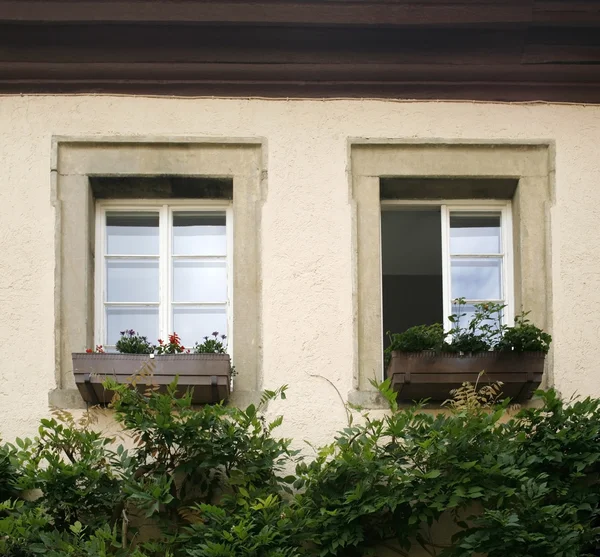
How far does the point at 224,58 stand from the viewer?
34.3 ft

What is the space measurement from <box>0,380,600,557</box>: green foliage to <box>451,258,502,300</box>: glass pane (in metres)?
1.07

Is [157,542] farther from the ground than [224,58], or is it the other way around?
[224,58]

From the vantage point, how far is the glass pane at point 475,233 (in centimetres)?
1062

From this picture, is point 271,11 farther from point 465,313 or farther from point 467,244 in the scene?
point 465,313

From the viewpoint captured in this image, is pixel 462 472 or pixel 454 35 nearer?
pixel 462 472

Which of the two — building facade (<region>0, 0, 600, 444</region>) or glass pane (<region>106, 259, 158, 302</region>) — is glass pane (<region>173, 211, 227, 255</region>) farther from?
glass pane (<region>106, 259, 158, 302</region>)

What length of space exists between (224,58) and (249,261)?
146 cm

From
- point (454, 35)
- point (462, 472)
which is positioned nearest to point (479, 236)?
point (454, 35)

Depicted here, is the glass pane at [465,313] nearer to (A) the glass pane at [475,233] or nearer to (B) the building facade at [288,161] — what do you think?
(B) the building facade at [288,161]

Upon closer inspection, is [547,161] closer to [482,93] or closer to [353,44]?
[482,93]

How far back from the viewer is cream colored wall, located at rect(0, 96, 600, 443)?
9938mm

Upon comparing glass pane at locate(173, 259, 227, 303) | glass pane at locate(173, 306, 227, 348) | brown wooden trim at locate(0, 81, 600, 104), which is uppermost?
brown wooden trim at locate(0, 81, 600, 104)

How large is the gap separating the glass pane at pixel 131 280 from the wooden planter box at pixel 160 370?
2.64 ft

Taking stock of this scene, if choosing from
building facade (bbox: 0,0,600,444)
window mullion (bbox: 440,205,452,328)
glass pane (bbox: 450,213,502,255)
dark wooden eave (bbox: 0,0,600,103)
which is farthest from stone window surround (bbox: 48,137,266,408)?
glass pane (bbox: 450,213,502,255)
